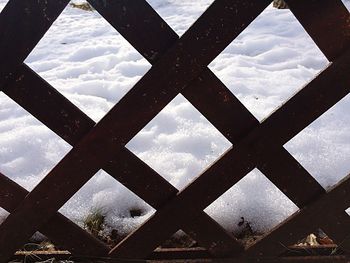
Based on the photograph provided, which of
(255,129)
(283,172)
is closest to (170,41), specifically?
(255,129)

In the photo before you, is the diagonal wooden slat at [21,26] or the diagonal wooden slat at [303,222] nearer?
the diagonal wooden slat at [21,26]

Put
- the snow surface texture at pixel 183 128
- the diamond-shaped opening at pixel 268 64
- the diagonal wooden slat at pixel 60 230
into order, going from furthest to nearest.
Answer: the diamond-shaped opening at pixel 268 64
the snow surface texture at pixel 183 128
the diagonal wooden slat at pixel 60 230

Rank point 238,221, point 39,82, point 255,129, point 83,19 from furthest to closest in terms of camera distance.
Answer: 1. point 83,19
2. point 238,221
3. point 255,129
4. point 39,82

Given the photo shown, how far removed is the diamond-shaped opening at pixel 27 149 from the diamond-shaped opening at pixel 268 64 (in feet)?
4.42

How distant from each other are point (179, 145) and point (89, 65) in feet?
5.67

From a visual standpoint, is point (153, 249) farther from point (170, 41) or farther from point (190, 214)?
point (170, 41)

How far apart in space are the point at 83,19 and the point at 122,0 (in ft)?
15.3

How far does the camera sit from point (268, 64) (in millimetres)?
3162

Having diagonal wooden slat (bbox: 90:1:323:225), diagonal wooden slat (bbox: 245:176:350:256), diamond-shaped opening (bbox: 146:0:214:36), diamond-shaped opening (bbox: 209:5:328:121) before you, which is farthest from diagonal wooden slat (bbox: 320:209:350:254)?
diamond-shaped opening (bbox: 146:0:214:36)

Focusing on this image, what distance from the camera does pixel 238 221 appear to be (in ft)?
5.43

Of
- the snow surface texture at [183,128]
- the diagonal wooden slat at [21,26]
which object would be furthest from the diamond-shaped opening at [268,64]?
the diagonal wooden slat at [21,26]

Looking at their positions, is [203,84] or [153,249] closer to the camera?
[203,84]

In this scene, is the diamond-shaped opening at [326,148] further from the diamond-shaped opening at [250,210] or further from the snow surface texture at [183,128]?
the diamond-shaped opening at [250,210]

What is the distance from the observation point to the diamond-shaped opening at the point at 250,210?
5.36ft
